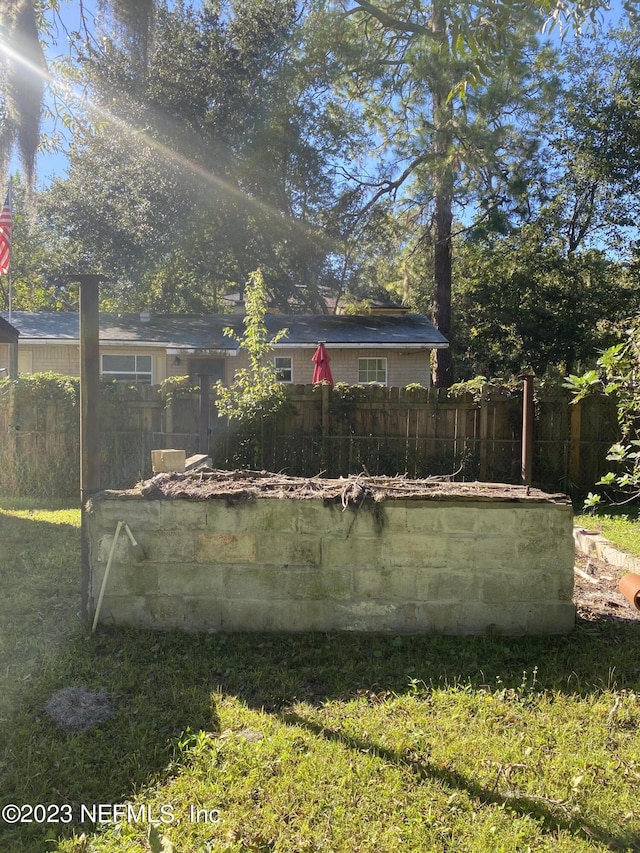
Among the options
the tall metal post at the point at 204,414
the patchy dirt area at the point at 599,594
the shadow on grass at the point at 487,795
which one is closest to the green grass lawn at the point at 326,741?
the shadow on grass at the point at 487,795

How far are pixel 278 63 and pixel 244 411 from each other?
48.4ft

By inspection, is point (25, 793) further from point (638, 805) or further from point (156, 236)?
point (156, 236)

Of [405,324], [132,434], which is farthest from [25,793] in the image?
[405,324]

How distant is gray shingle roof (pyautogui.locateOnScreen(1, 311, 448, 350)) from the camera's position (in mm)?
14992

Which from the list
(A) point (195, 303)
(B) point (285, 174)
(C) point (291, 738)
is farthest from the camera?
(A) point (195, 303)

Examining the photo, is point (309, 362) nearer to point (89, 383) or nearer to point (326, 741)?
point (89, 383)

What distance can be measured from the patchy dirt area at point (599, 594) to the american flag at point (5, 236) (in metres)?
11.9

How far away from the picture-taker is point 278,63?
59.7 ft

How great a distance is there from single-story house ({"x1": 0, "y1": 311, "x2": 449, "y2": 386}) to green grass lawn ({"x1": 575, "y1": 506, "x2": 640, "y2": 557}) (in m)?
7.52

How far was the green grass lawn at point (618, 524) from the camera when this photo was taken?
6.13m

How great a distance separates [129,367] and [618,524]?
1220 centimetres

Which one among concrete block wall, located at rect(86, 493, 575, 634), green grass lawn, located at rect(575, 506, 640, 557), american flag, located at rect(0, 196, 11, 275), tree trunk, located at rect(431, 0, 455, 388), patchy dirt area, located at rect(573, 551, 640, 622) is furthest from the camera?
tree trunk, located at rect(431, 0, 455, 388)

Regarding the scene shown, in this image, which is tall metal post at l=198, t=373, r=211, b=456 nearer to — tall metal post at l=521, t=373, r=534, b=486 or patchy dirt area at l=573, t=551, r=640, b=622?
tall metal post at l=521, t=373, r=534, b=486

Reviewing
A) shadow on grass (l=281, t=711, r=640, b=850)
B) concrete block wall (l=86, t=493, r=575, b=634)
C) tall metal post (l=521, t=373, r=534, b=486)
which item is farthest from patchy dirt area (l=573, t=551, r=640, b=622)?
shadow on grass (l=281, t=711, r=640, b=850)
